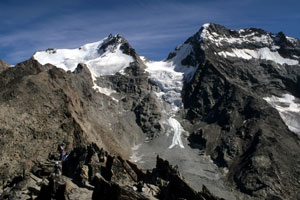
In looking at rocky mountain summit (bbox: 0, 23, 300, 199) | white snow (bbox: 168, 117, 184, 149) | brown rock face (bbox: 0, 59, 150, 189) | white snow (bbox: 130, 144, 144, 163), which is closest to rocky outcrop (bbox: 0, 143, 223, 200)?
rocky mountain summit (bbox: 0, 23, 300, 199)

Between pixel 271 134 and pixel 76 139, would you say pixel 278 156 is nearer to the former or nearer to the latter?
pixel 271 134

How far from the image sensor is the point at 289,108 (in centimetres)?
18325

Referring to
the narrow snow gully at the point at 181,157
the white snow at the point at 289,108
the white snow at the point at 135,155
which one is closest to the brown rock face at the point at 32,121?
the white snow at the point at 135,155

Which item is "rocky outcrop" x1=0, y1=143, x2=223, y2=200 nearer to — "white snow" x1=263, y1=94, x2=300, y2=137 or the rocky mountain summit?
the rocky mountain summit

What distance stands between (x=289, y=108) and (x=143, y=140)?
78467mm

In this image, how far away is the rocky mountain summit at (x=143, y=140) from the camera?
30.0 meters

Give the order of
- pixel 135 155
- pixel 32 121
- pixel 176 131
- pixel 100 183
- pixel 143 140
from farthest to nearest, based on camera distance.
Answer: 1. pixel 176 131
2. pixel 143 140
3. pixel 135 155
4. pixel 32 121
5. pixel 100 183

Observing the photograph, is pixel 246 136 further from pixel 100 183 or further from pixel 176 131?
pixel 100 183

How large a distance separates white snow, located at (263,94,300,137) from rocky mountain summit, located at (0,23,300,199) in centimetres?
50

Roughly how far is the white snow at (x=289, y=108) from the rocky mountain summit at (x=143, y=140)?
1.63ft

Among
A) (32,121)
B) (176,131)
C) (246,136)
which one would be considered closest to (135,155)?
(176,131)

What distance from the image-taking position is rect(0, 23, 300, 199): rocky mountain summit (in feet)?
98.5

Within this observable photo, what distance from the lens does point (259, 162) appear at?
131750 millimetres

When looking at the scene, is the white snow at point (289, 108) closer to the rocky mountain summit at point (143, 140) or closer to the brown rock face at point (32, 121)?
the rocky mountain summit at point (143, 140)
